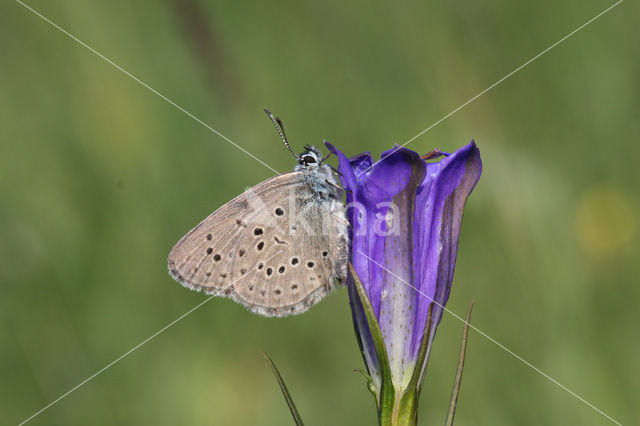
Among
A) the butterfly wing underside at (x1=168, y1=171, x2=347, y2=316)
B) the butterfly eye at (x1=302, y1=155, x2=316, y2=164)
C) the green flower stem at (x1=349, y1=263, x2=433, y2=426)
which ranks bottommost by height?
the green flower stem at (x1=349, y1=263, x2=433, y2=426)

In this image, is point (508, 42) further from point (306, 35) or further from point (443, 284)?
point (443, 284)

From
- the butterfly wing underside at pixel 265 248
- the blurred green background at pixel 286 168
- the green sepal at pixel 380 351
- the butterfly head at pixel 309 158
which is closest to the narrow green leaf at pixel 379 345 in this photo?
the green sepal at pixel 380 351

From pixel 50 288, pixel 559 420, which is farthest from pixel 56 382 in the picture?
pixel 559 420

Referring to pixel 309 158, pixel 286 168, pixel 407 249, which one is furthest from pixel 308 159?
pixel 286 168

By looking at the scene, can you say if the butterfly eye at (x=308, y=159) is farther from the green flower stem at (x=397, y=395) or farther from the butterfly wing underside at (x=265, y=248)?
the green flower stem at (x=397, y=395)

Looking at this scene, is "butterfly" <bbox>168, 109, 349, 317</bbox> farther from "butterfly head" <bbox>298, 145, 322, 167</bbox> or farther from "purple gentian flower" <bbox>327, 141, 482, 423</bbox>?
"purple gentian flower" <bbox>327, 141, 482, 423</bbox>

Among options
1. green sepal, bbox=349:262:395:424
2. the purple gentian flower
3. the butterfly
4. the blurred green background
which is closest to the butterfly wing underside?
the butterfly
